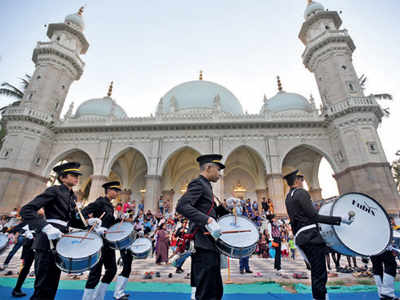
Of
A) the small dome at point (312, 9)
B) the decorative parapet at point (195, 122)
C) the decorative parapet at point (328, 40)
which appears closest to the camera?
the decorative parapet at point (195, 122)

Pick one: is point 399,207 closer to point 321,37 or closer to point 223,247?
point 321,37

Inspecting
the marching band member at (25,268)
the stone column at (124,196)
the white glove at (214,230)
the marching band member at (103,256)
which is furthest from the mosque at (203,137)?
the white glove at (214,230)

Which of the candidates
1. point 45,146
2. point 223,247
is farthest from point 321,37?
point 45,146

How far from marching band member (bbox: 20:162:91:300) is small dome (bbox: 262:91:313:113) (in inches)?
876

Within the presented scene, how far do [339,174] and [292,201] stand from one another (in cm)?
1681

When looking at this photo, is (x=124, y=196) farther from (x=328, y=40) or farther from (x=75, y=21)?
(x=328, y=40)

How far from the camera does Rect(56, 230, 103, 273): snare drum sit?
265 cm

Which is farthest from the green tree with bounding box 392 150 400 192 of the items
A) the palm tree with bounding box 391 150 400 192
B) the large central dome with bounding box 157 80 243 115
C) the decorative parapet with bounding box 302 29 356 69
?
the large central dome with bounding box 157 80 243 115

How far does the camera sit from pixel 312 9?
21.8 m

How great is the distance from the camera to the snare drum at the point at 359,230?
2646mm

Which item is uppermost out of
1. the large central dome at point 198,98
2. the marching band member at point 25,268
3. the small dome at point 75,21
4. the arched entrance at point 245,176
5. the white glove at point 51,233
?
the small dome at point 75,21

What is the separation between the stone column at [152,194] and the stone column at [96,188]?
12.3 feet

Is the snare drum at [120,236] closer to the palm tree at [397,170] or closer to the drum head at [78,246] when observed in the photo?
the drum head at [78,246]

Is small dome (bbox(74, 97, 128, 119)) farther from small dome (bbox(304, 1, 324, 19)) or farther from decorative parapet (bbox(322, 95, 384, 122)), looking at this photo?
small dome (bbox(304, 1, 324, 19))
